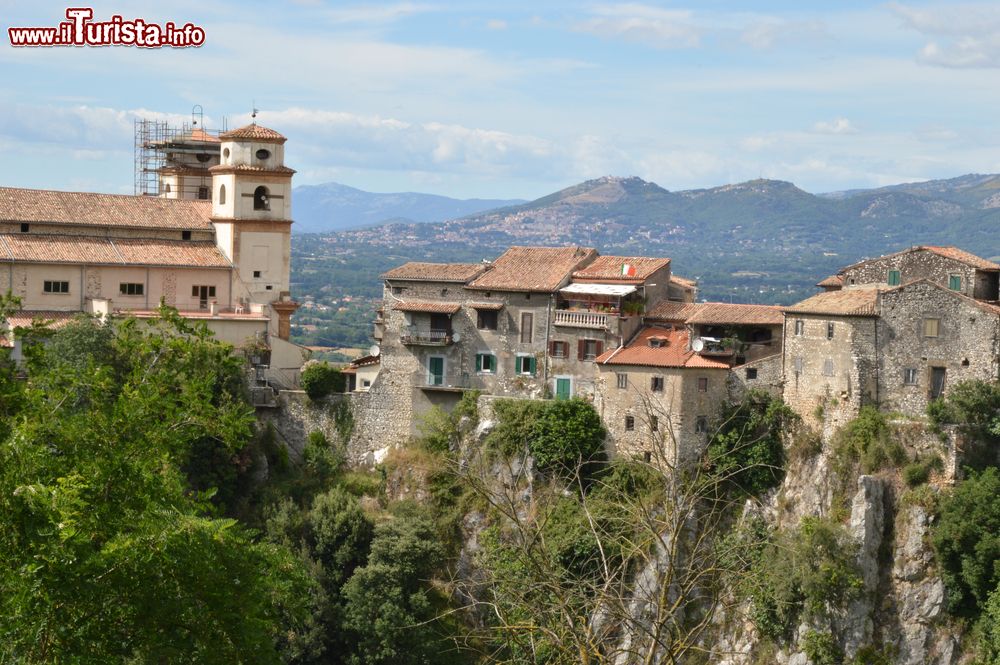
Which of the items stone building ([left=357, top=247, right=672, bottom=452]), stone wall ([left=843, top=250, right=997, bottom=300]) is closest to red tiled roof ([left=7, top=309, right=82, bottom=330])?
stone building ([left=357, top=247, right=672, bottom=452])

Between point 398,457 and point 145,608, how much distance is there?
109 ft

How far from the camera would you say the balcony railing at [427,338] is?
6350cm

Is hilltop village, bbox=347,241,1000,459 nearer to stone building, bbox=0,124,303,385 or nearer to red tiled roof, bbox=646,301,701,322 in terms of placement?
red tiled roof, bbox=646,301,701,322

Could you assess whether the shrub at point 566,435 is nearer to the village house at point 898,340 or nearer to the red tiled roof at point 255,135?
the village house at point 898,340

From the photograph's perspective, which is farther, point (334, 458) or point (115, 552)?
point (334, 458)

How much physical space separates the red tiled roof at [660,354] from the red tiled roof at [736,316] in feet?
3.30

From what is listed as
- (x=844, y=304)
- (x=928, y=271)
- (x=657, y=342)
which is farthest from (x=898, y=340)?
(x=657, y=342)

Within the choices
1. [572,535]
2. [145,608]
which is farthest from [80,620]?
[572,535]

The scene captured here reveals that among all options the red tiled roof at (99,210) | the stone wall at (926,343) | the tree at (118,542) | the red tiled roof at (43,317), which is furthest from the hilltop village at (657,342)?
the tree at (118,542)

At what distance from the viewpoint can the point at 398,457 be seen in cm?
6397

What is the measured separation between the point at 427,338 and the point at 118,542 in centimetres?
3439

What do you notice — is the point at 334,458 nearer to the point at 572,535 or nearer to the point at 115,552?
the point at 572,535

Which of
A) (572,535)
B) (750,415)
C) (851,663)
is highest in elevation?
(750,415)

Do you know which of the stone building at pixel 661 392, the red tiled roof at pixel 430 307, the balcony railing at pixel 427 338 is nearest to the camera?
the stone building at pixel 661 392
